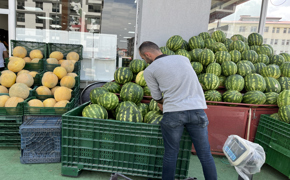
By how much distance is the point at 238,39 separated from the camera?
4750 millimetres

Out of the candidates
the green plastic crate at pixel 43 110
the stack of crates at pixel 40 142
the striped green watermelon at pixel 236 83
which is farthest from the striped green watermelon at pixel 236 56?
the stack of crates at pixel 40 142

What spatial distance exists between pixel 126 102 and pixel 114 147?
681 millimetres

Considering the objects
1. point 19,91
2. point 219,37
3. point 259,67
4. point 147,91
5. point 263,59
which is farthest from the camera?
point 219,37

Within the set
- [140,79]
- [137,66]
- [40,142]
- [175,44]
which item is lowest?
[40,142]

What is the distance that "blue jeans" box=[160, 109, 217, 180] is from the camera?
2.11 metres

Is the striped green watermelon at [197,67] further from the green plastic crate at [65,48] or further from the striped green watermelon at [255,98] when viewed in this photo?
the green plastic crate at [65,48]

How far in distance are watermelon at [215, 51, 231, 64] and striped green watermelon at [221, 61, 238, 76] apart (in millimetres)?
148

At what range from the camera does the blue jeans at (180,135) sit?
2.11 meters

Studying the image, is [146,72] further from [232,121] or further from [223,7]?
[223,7]

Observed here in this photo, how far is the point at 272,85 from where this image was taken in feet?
11.9

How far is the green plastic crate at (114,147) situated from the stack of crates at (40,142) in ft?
1.39

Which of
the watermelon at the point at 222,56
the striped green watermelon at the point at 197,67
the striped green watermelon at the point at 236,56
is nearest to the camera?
the striped green watermelon at the point at 197,67

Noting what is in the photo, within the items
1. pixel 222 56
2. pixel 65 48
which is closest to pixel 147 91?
pixel 222 56

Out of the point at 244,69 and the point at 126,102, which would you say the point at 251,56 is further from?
the point at 126,102
